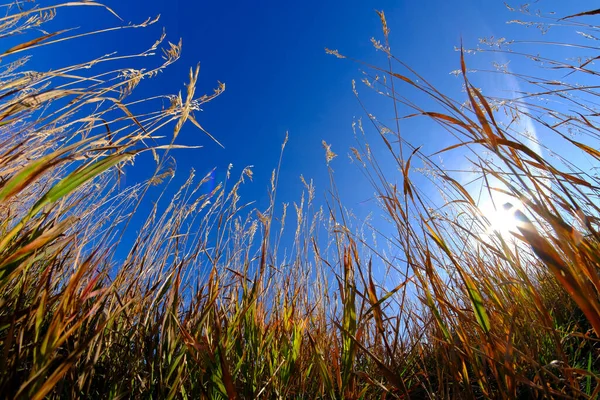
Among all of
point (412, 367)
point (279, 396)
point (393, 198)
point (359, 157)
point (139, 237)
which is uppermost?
point (359, 157)

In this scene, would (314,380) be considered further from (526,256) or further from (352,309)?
(526,256)

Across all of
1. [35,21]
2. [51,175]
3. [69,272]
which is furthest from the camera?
[51,175]

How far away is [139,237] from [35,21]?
111cm

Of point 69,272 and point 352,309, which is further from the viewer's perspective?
point 69,272

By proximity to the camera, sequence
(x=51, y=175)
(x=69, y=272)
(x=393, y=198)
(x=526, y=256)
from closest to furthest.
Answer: (x=393, y=198) < (x=69, y=272) < (x=51, y=175) < (x=526, y=256)

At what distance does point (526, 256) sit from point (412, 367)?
3.70 feet

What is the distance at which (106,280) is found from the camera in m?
1.52

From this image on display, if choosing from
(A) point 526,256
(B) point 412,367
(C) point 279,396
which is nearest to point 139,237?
(C) point 279,396

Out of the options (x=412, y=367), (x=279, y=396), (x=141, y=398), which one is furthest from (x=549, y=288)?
(x=141, y=398)

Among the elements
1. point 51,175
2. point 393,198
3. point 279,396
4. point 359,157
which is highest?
point 51,175

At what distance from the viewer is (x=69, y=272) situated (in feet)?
5.21

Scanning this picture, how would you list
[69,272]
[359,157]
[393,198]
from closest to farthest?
[393,198]
[359,157]
[69,272]

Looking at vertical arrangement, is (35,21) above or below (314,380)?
above

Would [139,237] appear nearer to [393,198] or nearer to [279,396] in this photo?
[279,396]
